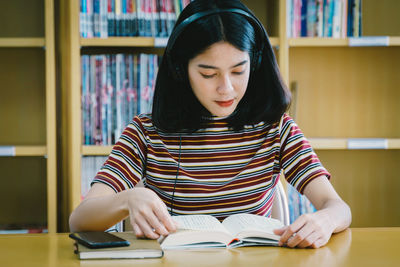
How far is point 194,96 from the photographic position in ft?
4.33

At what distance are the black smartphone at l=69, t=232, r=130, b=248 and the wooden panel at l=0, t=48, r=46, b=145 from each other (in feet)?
4.64

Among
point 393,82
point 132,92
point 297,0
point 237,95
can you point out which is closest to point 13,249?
point 237,95

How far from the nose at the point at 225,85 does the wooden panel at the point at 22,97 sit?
133cm

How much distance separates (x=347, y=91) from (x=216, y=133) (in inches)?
45.9

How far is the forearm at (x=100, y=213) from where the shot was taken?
99 cm

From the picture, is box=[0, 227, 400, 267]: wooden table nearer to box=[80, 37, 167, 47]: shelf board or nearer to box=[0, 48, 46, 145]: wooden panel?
box=[80, 37, 167, 47]: shelf board

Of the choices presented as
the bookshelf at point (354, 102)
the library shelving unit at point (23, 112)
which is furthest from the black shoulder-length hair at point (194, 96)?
the library shelving unit at point (23, 112)

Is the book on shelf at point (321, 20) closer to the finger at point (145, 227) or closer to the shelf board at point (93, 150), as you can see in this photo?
the shelf board at point (93, 150)

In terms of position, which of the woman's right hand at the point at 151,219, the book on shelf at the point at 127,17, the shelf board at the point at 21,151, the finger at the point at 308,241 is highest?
the book on shelf at the point at 127,17

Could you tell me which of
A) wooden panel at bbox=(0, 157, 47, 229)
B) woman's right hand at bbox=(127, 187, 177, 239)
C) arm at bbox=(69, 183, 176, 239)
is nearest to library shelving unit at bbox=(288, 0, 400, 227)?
wooden panel at bbox=(0, 157, 47, 229)

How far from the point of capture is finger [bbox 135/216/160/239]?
34.5 inches

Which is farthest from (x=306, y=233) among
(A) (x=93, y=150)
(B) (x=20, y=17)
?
(B) (x=20, y=17)

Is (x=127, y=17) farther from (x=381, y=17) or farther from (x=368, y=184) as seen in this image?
(x=368, y=184)

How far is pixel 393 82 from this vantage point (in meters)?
2.25
